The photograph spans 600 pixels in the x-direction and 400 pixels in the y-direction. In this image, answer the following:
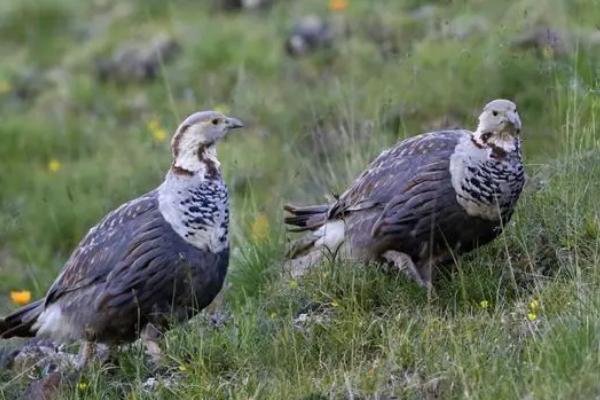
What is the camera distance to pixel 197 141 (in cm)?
663

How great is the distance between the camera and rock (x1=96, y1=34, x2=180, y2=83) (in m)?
A: 11.9

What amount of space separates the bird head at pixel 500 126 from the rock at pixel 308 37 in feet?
16.8

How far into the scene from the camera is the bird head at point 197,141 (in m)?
6.62

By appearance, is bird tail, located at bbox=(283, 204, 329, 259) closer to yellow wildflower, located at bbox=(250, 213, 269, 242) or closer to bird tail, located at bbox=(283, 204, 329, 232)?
bird tail, located at bbox=(283, 204, 329, 232)

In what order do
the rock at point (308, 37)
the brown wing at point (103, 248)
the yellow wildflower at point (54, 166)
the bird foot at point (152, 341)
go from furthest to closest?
the rock at point (308, 37) → the yellow wildflower at point (54, 166) → the brown wing at point (103, 248) → the bird foot at point (152, 341)

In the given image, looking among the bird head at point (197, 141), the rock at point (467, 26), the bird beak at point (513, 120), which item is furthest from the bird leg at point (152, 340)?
the rock at point (467, 26)

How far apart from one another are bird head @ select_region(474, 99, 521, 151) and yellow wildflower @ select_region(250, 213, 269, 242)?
1.66 meters

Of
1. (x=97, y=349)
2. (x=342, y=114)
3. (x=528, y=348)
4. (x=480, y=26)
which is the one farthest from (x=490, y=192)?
(x=480, y=26)

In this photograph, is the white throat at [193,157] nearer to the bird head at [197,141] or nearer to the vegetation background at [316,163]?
the bird head at [197,141]

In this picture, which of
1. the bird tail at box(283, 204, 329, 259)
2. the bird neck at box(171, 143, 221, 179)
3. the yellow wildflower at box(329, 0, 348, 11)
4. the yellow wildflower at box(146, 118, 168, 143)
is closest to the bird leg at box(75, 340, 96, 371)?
the bird neck at box(171, 143, 221, 179)

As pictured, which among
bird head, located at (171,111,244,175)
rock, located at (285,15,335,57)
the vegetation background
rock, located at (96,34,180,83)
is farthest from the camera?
rock, located at (96,34,180,83)

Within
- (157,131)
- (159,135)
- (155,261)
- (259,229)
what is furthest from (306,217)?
(157,131)

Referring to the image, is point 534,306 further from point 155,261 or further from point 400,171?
point 155,261

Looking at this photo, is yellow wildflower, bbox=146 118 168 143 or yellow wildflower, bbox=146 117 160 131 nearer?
yellow wildflower, bbox=146 118 168 143
